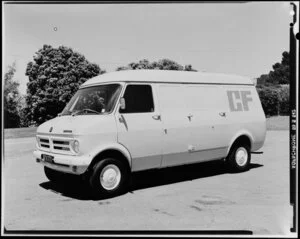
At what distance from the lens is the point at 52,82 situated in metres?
12.1

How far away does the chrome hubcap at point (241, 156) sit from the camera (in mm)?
8032

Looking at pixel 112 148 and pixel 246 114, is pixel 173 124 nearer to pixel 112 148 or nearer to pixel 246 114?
pixel 112 148

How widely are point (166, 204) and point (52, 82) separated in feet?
26.2

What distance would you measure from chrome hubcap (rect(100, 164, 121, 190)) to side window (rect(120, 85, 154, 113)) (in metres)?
1.02

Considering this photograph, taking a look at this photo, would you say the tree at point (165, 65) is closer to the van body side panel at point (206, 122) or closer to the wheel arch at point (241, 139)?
the van body side panel at point (206, 122)

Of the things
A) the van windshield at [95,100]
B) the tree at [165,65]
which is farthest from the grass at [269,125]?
the tree at [165,65]

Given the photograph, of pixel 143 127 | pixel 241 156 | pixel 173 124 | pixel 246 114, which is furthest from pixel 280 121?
pixel 143 127

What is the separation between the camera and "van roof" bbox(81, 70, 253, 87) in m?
6.48

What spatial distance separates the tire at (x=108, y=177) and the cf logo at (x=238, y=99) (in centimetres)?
319

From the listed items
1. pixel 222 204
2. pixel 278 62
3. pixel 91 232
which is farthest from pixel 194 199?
pixel 278 62

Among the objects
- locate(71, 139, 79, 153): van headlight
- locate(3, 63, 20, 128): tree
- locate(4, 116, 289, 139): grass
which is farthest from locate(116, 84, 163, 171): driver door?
locate(4, 116, 289, 139): grass

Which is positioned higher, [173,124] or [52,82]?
[52,82]

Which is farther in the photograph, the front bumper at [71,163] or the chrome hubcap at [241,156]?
the chrome hubcap at [241,156]

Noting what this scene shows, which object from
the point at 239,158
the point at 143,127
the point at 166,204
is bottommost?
the point at 166,204
